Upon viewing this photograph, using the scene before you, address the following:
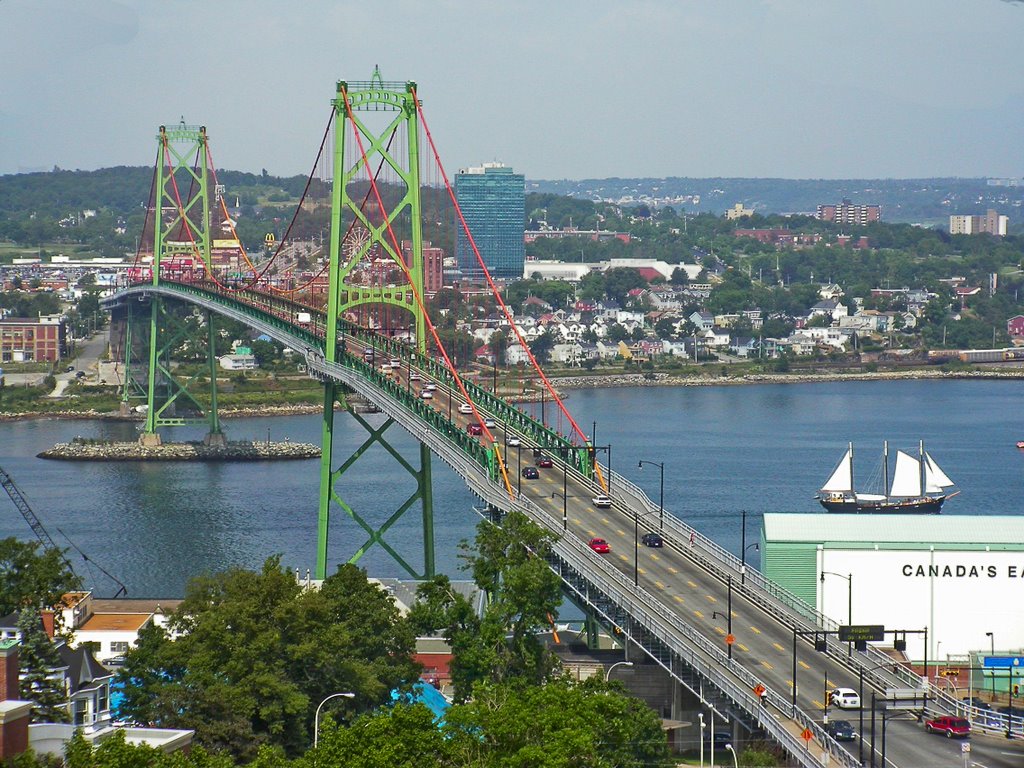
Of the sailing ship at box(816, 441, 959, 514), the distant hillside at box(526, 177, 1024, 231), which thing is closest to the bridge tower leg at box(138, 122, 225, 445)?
the sailing ship at box(816, 441, 959, 514)

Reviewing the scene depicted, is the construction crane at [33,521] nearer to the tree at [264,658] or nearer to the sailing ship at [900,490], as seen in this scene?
the tree at [264,658]

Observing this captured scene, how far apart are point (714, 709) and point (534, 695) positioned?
2.36 m

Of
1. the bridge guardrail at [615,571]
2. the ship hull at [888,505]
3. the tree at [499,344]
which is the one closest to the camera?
the bridge guardrail at [615,571]

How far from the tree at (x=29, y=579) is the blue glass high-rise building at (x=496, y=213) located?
8250 centimetres

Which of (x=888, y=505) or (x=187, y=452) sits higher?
(x=187, y=452)

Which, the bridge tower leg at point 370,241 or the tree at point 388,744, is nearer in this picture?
the tree at point 388,744

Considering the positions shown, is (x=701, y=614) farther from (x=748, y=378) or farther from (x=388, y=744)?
(x=748, y=378)

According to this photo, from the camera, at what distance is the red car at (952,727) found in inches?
542

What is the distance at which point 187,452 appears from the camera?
43.9 meters

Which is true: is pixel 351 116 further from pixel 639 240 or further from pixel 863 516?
pixel 639 240

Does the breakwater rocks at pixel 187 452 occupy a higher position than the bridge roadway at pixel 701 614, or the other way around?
the bridge roadway at pixel 701 614

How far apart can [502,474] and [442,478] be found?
631 inches

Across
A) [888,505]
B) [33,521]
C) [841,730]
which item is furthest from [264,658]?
[888,505]

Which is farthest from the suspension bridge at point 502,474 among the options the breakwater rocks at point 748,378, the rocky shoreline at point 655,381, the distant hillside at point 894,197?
the distant hillside at point 894,197
